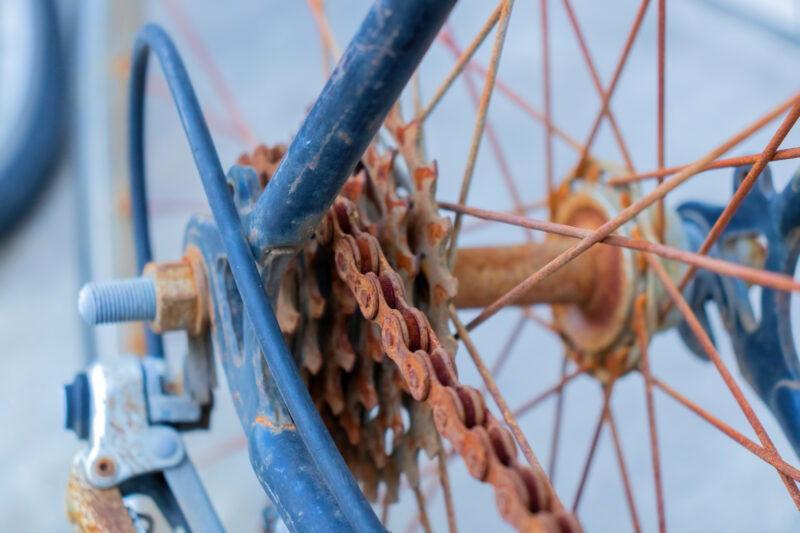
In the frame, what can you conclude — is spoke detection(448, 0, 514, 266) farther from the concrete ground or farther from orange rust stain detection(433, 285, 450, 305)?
the concrete ground

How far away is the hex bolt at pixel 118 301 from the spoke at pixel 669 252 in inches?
6.2

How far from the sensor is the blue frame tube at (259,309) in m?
0.30

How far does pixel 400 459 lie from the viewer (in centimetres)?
46

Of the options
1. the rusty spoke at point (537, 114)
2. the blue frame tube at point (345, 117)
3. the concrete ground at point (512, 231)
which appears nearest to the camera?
the blue frame tube at point (345, 117)

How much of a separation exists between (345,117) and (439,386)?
0.10 metres

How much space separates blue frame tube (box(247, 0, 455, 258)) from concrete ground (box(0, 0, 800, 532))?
667 mm

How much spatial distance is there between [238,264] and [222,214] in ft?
0.08

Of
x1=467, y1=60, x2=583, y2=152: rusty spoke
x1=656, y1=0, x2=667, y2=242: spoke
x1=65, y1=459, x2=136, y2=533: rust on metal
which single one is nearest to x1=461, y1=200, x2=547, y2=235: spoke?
x1=467, y1=60, x2=583, y2=152: rusty spoke

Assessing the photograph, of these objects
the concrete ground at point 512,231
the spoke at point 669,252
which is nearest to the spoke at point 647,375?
the spoke at point 669,252

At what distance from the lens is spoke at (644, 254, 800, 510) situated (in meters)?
0.40

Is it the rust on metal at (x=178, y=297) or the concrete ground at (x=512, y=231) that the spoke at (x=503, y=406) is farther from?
the concrete ground at (x=512, y=231)

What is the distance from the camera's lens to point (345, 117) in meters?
0.29

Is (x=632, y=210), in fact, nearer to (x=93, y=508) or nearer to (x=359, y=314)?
(x=359, y=314)

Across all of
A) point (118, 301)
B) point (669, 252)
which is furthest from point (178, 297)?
point (669, 252)
